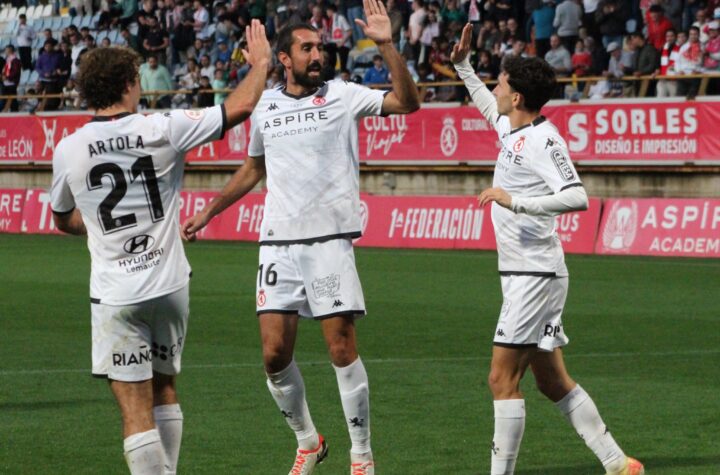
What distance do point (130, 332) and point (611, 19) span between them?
21.1 meters

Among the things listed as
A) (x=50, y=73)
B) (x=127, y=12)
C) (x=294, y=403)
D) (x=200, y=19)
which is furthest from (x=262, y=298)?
(x=127, y=12)

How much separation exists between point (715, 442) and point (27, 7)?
124 feet

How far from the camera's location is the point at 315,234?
310 inches

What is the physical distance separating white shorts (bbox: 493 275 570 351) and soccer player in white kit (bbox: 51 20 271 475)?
1.62 metres

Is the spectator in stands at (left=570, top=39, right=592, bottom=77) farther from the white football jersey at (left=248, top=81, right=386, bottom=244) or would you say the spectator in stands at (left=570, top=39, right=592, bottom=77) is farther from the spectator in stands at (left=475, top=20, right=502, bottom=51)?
the white football jersey at (left=248, top=81, right=386, bottom=244)

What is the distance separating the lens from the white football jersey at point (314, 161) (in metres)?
7.88

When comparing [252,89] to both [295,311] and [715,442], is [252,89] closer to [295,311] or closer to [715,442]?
[295,311]

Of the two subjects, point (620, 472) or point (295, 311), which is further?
point (295, 311)

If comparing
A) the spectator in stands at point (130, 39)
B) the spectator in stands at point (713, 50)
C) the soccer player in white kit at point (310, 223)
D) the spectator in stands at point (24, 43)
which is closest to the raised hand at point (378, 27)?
the soccer player in white kit at point (310, 223)

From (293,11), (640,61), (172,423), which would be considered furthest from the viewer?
(293,11)

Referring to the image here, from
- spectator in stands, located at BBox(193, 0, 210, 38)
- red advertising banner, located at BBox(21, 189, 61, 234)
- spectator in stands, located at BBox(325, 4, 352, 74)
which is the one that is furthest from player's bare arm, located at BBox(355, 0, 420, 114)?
spectator in stands, located at BBox(193, 0, 210, 38)

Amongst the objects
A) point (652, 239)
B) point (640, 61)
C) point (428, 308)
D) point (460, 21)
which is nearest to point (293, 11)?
point (460, 21)

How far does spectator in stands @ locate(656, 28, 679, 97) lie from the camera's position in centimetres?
2492

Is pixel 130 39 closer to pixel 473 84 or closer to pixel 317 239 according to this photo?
pixel 473 84
